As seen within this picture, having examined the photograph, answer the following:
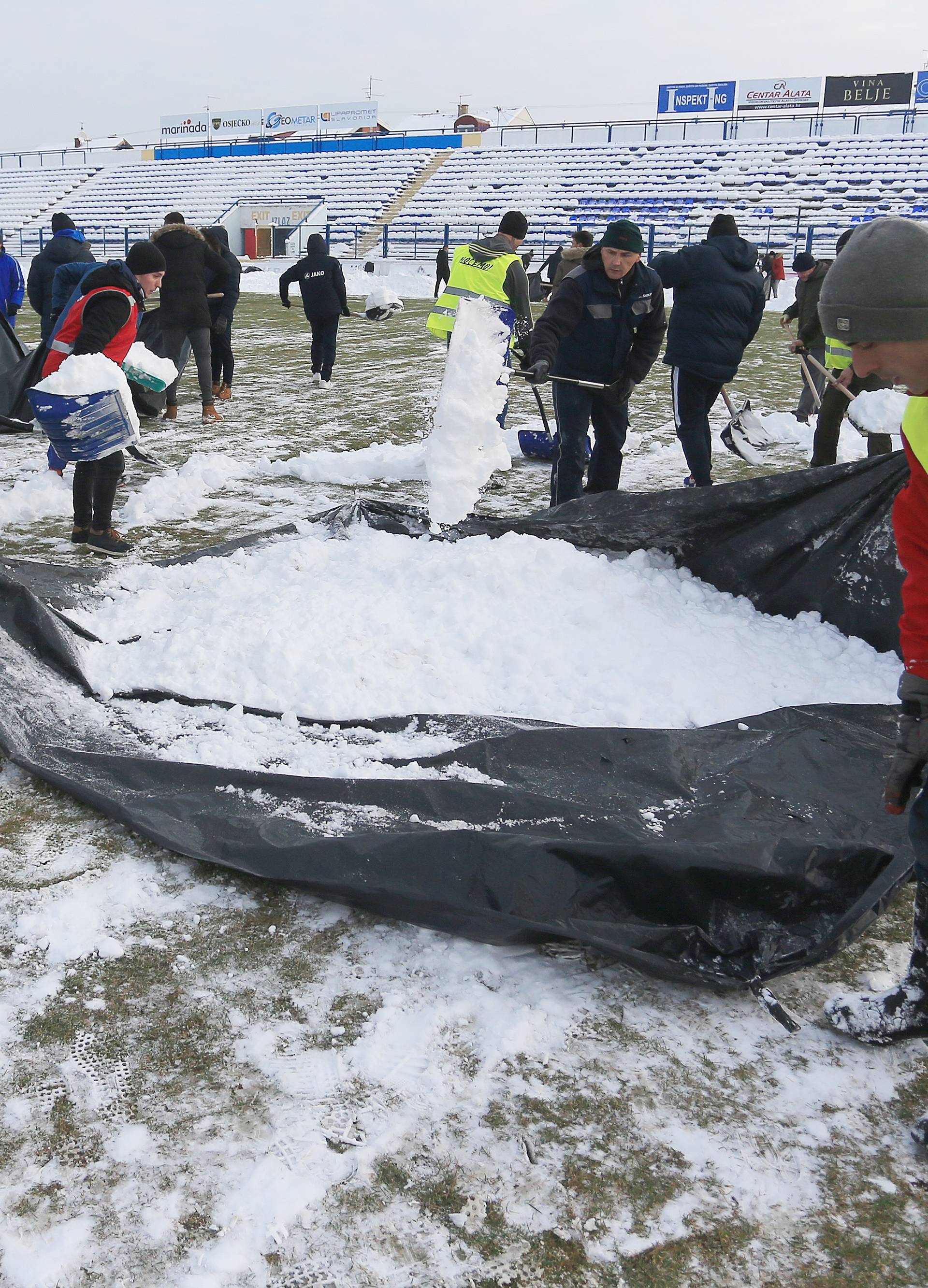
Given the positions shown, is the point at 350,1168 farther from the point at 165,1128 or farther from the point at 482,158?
the point at 482,158

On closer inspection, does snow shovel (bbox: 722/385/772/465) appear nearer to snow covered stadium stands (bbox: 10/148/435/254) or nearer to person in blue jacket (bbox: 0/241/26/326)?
person in blue jacket (bbox: 0/241/26/326)

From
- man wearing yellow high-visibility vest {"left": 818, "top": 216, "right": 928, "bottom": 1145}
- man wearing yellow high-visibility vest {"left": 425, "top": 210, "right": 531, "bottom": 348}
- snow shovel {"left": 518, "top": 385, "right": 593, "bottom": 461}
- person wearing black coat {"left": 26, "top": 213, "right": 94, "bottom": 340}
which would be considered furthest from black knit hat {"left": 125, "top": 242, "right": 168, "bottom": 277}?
man wearing yellow high-visibility vest {"left": 818, "top": 216, "right": 928, "bottom": 1145}

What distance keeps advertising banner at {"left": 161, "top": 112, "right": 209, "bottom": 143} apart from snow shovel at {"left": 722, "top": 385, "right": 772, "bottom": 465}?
169 ft

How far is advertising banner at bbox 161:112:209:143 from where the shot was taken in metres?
50.6

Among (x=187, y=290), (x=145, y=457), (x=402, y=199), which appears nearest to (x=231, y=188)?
(x=402, y=199)

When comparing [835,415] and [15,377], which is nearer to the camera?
[835,415]

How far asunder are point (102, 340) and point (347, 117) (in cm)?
4715

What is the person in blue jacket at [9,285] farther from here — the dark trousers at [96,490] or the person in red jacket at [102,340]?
the dark trousers at [96,490]

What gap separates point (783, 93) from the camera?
40.2 meters

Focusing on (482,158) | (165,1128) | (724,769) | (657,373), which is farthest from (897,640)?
(482,158)

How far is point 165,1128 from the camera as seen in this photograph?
5.85 feet

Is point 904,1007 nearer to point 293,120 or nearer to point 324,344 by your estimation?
point 324,344

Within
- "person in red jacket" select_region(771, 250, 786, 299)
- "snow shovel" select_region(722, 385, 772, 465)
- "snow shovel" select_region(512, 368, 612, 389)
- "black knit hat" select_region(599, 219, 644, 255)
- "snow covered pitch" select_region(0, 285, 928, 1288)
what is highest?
"black knit hat" select_region(599, 219, 644, 255)

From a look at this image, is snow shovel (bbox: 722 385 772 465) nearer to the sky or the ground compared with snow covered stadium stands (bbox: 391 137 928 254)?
nearer to the ground
